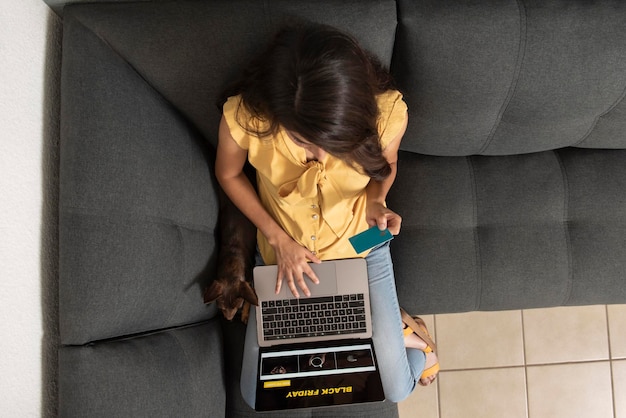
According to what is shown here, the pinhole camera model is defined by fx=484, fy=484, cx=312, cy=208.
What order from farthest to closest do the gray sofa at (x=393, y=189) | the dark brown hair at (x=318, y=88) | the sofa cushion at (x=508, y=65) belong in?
the sofa cushion at (x=508, y=65)
the gray sofa at (x=393, y=189)
the dark brown hair at (x=318, y=88)

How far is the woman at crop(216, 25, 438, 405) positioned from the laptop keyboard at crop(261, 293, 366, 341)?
45mm

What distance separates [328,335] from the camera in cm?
143

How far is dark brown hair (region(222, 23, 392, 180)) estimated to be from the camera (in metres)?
0.98

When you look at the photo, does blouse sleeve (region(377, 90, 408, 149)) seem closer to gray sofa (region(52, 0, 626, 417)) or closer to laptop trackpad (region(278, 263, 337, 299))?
gray sofa (region(52, 0, 626, 417))

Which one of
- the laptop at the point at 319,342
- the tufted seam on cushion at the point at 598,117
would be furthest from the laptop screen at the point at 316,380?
the tufted seam on cushion at the point at 598,117

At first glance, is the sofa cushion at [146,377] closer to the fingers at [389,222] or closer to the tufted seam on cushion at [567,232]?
the fingers at [389,222]

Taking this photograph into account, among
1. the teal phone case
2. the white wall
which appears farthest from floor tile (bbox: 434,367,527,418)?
the white wall

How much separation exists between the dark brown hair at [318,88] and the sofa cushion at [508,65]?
0.71 feet

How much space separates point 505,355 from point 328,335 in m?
0.98

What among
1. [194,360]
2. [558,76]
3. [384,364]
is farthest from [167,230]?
[558,76]

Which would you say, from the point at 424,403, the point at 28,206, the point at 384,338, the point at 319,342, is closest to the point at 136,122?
the point at 28,206

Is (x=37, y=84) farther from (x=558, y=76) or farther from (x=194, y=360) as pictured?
(x=558, y=76)

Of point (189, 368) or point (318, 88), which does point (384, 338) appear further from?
point (318, 88)

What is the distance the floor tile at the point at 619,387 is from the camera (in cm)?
199
